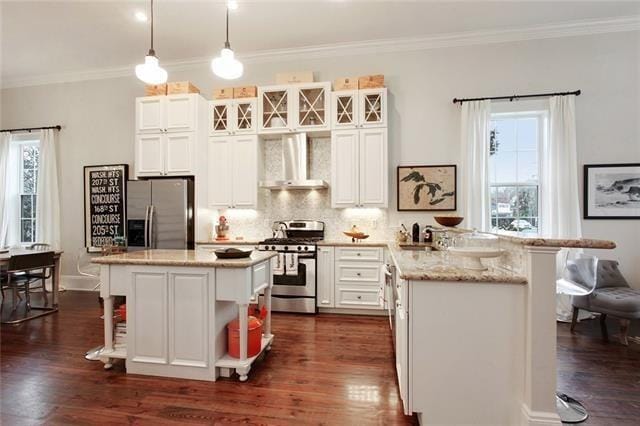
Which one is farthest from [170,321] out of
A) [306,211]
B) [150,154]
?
[150,154]

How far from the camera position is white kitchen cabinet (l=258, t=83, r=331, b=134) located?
4188mm

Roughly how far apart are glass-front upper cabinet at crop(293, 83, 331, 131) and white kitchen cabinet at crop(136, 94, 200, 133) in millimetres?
1439

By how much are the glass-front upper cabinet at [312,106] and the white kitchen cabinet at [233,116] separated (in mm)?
627

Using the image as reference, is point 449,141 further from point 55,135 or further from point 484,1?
point 55,135

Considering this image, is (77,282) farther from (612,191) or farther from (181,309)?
(612,191)

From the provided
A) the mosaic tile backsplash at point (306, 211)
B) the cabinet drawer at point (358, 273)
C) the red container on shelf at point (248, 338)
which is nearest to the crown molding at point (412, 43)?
the mosaic tile backsplash at point (306, 211)

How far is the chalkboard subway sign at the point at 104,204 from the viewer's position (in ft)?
16.2

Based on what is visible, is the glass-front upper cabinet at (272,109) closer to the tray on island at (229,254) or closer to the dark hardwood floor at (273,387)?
the tray on island at (229,254)

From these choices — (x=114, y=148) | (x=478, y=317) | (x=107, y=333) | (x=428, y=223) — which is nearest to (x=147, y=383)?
(x=107, y=333)

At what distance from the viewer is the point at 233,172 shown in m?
4.43

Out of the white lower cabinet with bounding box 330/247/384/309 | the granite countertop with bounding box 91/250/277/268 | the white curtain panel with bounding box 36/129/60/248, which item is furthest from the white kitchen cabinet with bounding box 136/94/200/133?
the white lower cabinet with bounding box 330/247/384/309

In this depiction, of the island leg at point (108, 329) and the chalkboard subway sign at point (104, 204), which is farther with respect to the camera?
the chalkboard subway sign at point (104, 204)

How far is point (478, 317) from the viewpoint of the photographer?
175 centimetres

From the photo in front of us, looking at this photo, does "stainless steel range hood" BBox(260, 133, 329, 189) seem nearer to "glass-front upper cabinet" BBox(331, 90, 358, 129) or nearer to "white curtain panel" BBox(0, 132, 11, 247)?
"glass-front upper cabinet" BBox(331, 90, 358, 129)
